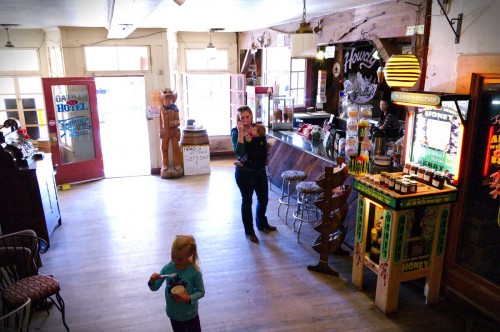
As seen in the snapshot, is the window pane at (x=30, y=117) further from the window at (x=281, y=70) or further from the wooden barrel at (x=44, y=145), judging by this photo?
the window at (x=281, y=70)

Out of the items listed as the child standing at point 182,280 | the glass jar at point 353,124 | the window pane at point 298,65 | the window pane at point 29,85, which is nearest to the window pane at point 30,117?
the window pane at point 29,85

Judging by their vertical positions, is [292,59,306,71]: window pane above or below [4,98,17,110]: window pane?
above

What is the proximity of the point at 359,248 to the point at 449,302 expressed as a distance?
932 millimetres

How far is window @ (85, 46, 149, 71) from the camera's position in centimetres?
738

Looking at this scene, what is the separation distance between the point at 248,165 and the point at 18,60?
6.19 metres

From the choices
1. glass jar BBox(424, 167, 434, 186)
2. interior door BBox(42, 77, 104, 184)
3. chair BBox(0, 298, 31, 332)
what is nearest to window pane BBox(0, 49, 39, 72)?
interior door BBox(42, 77, 104, 184)

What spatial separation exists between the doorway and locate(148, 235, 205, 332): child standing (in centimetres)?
577

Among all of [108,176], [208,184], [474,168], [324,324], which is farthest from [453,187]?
[108,176]

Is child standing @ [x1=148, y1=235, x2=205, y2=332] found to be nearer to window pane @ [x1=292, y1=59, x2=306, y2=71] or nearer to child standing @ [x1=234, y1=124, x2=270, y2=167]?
child standing @ [x1=234, y1=124, x2=270, y2=167]

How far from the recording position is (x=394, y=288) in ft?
11.1

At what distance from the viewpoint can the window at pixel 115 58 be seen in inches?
291

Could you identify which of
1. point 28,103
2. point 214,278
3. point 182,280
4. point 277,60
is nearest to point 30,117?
point 28,103

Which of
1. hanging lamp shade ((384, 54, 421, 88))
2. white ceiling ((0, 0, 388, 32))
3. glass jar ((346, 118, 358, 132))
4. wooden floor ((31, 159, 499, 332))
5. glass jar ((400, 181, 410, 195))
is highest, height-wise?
white ceiling ((0, 0, 388, 32))

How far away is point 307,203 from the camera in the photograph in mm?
5629
